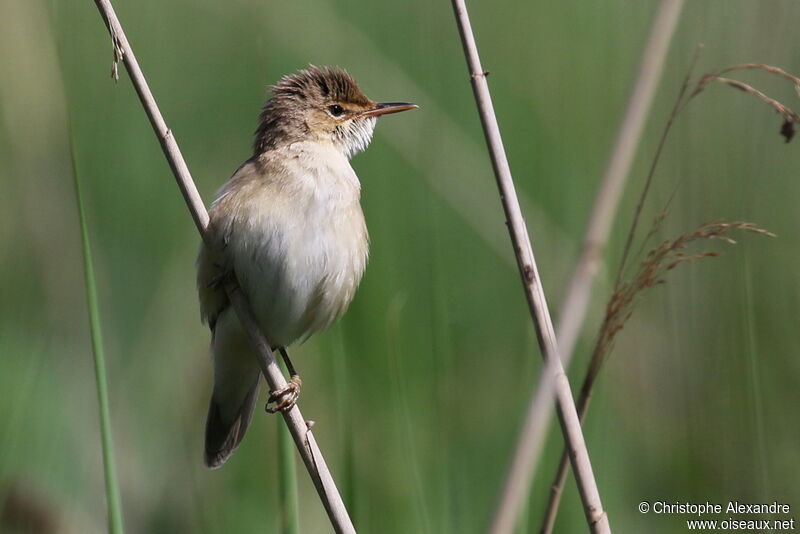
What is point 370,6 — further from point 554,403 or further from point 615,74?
point 554,403

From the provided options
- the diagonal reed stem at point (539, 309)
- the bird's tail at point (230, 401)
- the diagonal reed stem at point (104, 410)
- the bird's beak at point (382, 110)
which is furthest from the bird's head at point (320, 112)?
the diagonal reed stem at point (104, 410)

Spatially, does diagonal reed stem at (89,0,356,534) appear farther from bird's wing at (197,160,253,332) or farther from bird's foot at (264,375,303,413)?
bird's wing at (197,160,253,332)

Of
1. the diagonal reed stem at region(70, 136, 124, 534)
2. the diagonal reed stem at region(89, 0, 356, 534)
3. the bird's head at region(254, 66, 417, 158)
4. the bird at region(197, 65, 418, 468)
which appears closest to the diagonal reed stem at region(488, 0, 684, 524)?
the diagonal reed stem at region(89, 0, 356, 534)

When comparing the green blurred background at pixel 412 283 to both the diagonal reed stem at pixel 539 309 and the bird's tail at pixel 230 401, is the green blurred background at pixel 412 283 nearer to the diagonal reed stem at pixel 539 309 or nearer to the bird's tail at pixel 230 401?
the bird's tail at pixel 230 401

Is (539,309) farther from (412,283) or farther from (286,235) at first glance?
(412,283)

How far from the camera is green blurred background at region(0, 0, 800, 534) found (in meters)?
2.95

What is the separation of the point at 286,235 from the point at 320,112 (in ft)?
1.89

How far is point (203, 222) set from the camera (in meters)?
2.33

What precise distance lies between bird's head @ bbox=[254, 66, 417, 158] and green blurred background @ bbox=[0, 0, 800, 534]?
225mm

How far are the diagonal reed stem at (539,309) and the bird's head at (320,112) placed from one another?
1.12m

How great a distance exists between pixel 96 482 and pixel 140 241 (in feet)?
3.28

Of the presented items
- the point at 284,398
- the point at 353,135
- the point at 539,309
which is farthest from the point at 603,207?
the point at 353,135

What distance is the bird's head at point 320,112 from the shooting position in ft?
10.8

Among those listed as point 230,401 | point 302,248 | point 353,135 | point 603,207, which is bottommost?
point 230,401
